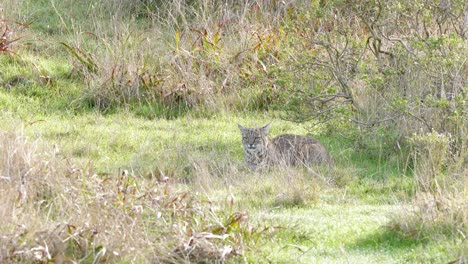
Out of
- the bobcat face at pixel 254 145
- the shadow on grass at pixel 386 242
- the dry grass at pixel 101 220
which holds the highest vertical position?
the dry grass at pixel 101 220

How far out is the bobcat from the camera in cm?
1145

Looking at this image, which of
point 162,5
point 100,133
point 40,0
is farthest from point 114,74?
point 40,0

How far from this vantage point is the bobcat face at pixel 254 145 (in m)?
11.7

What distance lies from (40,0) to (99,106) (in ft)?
17.5

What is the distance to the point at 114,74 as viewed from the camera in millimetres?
14383

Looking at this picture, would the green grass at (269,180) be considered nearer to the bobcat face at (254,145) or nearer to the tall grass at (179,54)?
the bobcat face at (254,145)

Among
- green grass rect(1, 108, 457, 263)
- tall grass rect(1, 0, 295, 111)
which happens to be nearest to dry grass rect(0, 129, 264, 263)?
green grass rect(1, 108, 457, 263)

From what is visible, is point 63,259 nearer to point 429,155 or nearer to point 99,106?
point 429,155

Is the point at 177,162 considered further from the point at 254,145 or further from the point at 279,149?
the point at 279,149

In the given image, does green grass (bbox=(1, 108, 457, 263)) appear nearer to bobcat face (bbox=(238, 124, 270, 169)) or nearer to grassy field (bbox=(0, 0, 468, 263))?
grassy field (bbox=(0, 0, 468, 263))

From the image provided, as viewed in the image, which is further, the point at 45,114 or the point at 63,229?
the point at 45,114

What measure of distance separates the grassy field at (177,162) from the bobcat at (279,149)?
0.85 feet

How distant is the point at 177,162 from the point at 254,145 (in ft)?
3.38

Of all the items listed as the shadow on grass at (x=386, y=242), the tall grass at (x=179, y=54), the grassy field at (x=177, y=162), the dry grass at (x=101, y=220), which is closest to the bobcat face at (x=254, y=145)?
the grassy field at (x=177, y=162)
